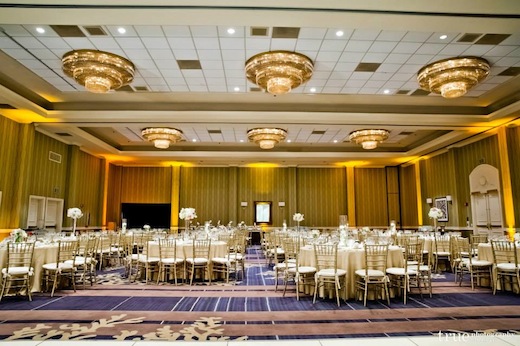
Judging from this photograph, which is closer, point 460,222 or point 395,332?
point 395,332

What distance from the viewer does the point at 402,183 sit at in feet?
59.8

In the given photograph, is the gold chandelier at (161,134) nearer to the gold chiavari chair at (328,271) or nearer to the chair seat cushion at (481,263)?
the gold chiavari chair at (328,271)

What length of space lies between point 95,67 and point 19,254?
12.9ft

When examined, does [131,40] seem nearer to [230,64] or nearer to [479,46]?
[230,64]

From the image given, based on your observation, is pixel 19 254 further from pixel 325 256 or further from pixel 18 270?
pixel 325 256

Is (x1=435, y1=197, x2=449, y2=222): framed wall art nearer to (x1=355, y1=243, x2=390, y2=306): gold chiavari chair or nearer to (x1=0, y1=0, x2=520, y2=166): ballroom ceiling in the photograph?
(x1=0, y1=0, x2=520, y2=166): ballroom ceiling

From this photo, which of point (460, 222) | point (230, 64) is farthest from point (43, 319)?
point (460, 222)

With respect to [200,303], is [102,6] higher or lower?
higher

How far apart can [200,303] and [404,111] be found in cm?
824

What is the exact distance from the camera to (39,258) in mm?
6344

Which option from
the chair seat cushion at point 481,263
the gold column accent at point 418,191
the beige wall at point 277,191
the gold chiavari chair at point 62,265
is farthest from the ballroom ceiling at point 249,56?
the beige wall at point 277,191

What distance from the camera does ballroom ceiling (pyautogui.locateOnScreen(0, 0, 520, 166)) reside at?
5.27 m

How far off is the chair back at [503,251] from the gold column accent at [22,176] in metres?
11.7

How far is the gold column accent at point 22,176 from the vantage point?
9781 mm
